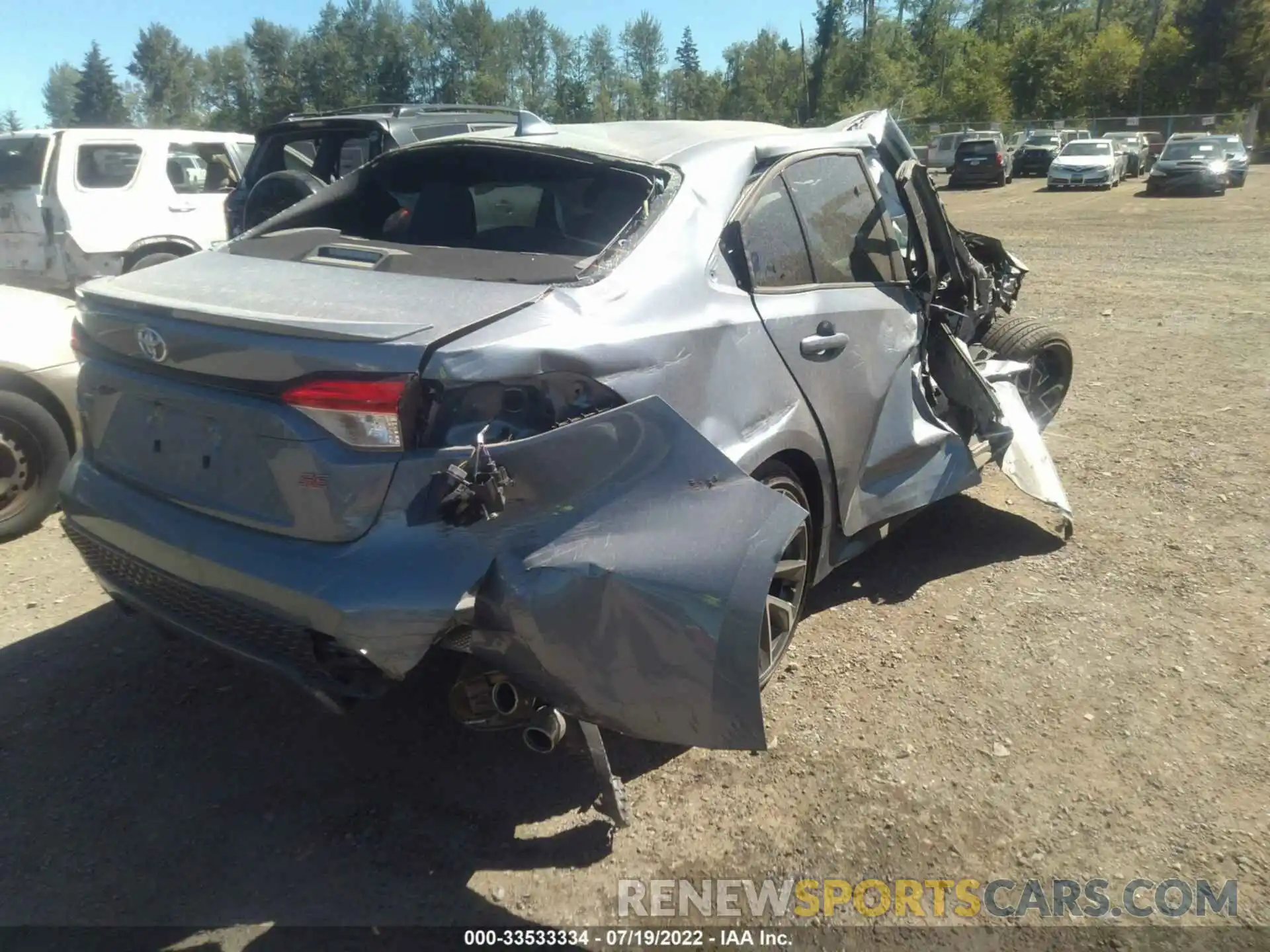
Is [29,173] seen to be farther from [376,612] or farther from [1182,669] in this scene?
[1182,669]

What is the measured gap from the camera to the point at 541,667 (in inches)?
89.4

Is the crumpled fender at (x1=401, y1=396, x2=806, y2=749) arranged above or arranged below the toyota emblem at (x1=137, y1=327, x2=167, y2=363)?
below

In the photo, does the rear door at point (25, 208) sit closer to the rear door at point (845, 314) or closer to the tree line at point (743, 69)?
the rear door at point (845, 314)

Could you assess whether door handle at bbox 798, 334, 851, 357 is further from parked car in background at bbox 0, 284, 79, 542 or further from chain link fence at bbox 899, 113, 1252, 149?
chain link fence at bbox 899, 113, 1252, 149

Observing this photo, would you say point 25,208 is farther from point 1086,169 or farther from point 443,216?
point 1086,169

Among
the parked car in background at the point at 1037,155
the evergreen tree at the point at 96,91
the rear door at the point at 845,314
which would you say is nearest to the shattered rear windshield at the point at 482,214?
the rear door at the point at 845,314

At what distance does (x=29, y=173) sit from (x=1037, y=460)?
928cm

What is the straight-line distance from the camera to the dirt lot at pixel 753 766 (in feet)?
8.41

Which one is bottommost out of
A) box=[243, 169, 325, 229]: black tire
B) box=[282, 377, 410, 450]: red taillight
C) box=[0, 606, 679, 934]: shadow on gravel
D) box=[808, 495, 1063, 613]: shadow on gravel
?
box=[808, 495, 1063, 613]: shadow on gravel

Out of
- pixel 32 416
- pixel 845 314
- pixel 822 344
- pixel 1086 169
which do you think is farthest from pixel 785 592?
pixel 1086 169

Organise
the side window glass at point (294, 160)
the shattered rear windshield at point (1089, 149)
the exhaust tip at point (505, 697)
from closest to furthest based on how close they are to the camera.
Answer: the exhaust tip at point (505, 697)
the side window glass at point (294, 160)
the shattered rear windshield at point (1089, 149)

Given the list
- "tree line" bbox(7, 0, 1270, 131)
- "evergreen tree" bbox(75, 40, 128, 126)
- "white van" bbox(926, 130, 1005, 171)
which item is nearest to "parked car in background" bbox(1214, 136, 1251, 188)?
"white van" bbox(926, 130, 1005, 171)

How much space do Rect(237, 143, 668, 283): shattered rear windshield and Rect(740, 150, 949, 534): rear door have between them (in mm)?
489

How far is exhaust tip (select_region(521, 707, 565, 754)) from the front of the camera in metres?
2.39
